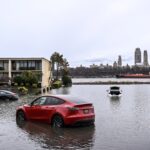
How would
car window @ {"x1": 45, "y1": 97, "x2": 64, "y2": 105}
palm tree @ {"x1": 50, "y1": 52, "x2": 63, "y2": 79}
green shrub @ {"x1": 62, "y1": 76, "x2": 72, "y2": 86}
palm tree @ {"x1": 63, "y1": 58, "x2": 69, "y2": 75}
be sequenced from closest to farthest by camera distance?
car window @ {"x1": 45, "y1": 97, "x2": 64, "y2": 105} < green shrub @ {"x1": 62, "y1": 76, "x2": 72, "y2": 86} < palm tree @ {"x1": 63, "y1": 58, "x2": 69, "y2": 75} < palm tree @ {"x1": 50, "y1": 52, "x2": 63, "y2": 79}

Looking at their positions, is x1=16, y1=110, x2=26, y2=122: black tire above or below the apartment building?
below

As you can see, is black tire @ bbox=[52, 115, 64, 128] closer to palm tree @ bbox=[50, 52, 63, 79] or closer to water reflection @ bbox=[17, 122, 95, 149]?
water reflection @ bbox=[17, 122, 95, 149]

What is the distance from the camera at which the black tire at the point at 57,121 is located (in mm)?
18080

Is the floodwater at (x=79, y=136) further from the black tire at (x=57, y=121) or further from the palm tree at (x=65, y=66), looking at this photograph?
the palm tree at (x=65, y=66)

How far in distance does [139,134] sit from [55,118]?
13.6 ft

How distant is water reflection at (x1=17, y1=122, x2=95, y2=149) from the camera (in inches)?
550

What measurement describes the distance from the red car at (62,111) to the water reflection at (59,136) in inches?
14.1

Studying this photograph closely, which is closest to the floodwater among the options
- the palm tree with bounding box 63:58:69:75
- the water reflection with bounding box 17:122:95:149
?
the water reflection with bounding box 17:122:95:149

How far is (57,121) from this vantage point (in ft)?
60.2

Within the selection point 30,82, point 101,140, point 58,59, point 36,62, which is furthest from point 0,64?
point 101,140

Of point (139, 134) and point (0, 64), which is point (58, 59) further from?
point (139, 134)

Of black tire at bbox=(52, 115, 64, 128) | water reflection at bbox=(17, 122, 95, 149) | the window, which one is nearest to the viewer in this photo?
water reflection at bbox=(17, 122, 95, 149)

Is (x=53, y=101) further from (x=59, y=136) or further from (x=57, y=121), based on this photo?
(x=59, y=136)

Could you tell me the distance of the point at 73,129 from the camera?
18.0m
